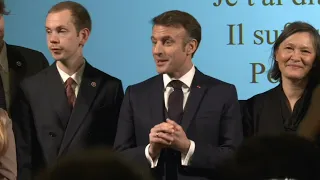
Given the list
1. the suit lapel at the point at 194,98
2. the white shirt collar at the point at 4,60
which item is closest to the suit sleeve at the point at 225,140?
the suit lapel at the point at 194,98

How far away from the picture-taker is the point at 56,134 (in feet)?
10.1

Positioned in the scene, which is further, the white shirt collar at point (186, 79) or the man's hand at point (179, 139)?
the white shirt collar at point (186, 79)

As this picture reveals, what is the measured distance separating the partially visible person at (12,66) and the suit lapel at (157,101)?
711mm

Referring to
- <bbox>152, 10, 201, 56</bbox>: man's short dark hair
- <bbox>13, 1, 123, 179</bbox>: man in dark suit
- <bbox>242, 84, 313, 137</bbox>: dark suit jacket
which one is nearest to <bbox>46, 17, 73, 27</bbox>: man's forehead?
<bbox>13, 1, 123, 179</bbox>: man in dark suit

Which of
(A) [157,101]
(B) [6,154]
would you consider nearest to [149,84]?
(A) [157,101]

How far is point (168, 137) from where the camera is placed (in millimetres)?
2652

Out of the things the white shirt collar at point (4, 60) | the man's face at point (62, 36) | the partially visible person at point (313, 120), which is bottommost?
the partially visible person at point (313, 120)

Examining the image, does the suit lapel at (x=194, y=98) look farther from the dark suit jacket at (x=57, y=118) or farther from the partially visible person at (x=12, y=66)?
the partially visible person at (x=12, y=66)

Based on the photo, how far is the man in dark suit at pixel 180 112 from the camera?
279 cm

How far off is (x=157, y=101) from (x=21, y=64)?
82 cm

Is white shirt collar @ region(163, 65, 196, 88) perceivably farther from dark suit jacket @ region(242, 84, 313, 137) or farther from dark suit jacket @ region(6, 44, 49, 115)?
dark suit jacket @ region(6, 44, 49, 115)

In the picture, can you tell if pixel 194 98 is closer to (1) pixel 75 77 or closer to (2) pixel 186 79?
(2) pixel 186 79

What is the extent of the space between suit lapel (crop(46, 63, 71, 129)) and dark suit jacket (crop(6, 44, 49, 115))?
0.19m

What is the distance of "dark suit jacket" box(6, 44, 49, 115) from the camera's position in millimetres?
3297
